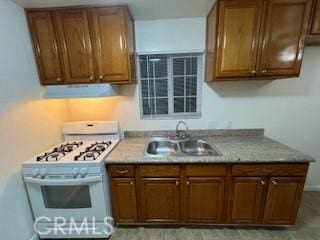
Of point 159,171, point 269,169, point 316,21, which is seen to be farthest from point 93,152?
point 316,21

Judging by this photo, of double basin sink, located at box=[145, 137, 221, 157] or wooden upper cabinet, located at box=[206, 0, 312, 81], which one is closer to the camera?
wooden upper cabinet, located at box=[206, 0, 312, 81]

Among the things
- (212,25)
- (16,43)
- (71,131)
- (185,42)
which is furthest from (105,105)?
(212,25)

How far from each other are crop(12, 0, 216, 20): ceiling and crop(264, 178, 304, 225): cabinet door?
1.92 meters

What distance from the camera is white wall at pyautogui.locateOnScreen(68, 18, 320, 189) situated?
2.13 m

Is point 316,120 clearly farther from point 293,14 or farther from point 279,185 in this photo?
point 293,14

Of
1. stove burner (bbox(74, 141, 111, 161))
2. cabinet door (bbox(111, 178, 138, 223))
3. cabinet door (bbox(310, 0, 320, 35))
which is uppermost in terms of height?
cabinet door (bbox(310, 0, 320, 35))

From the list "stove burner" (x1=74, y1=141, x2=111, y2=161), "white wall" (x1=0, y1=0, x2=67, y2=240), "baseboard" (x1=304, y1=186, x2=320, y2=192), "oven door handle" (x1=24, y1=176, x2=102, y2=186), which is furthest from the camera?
"baseboard" (x1=304, y1=186, x2=320, y2=192)

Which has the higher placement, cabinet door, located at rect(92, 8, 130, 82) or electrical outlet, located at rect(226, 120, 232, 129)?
cabinet door, located at rect(92, 8, 130, 82)

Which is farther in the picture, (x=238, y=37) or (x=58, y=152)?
(x=58, y=152)

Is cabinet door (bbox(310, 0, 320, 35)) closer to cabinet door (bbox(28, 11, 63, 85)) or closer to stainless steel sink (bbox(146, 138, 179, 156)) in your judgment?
stainless steel sink (bbox(146, 138, 179, 156))

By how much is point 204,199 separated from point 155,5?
2.06 m

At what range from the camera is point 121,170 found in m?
1.75

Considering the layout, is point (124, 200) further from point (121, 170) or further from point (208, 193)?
point (208, 193)

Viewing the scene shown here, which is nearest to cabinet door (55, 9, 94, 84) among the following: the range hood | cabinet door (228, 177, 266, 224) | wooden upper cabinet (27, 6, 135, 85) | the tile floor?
wooden upper cabinet (27, 6, 135, 85)
